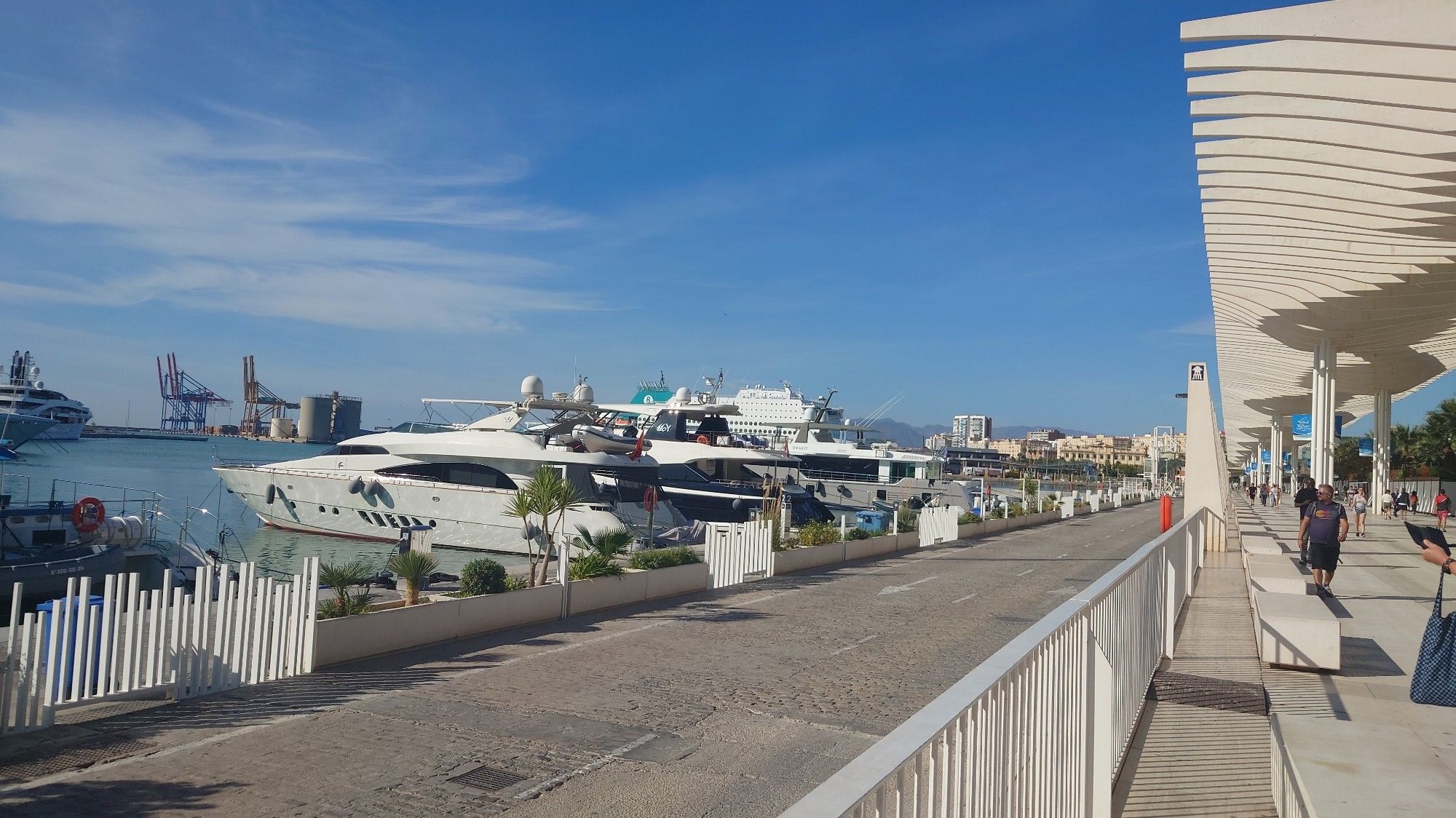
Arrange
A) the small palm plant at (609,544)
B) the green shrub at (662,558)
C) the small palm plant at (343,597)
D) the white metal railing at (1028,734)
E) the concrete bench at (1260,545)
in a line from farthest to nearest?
the green shrub at (662,558) → the small palm plant at (609,544) → the concrete bench at (1260,545) → the small palm plant at (343,597) → the white metal railing at (1028,734)

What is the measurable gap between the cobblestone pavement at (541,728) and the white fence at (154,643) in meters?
0.20

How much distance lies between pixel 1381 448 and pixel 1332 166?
29.4 metres

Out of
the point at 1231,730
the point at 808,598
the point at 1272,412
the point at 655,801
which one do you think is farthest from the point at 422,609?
the point at 1272,412

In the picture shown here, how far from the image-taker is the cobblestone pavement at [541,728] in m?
5.68

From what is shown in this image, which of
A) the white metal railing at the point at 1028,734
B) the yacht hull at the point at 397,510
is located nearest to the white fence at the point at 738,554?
the white metal railing at the point at 1028,734

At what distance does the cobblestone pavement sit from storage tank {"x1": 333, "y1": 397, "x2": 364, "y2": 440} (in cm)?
13336

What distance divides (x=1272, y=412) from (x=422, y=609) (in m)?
57.1

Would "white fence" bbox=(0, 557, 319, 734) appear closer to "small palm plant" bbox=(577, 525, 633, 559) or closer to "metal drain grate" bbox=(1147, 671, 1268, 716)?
"small palm plant" bbox=(577, 525, 633, 559)

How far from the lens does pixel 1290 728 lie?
429 cm

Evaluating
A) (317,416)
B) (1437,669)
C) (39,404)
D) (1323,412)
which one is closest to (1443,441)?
(1323,412)

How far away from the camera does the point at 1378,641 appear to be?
9.02 metres

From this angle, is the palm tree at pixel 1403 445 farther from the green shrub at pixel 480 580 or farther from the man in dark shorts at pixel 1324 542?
the green shrub at pixel 480 580

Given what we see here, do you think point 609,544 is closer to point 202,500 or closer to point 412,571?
point 412,571

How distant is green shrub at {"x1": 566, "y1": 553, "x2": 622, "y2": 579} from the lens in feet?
42.5
